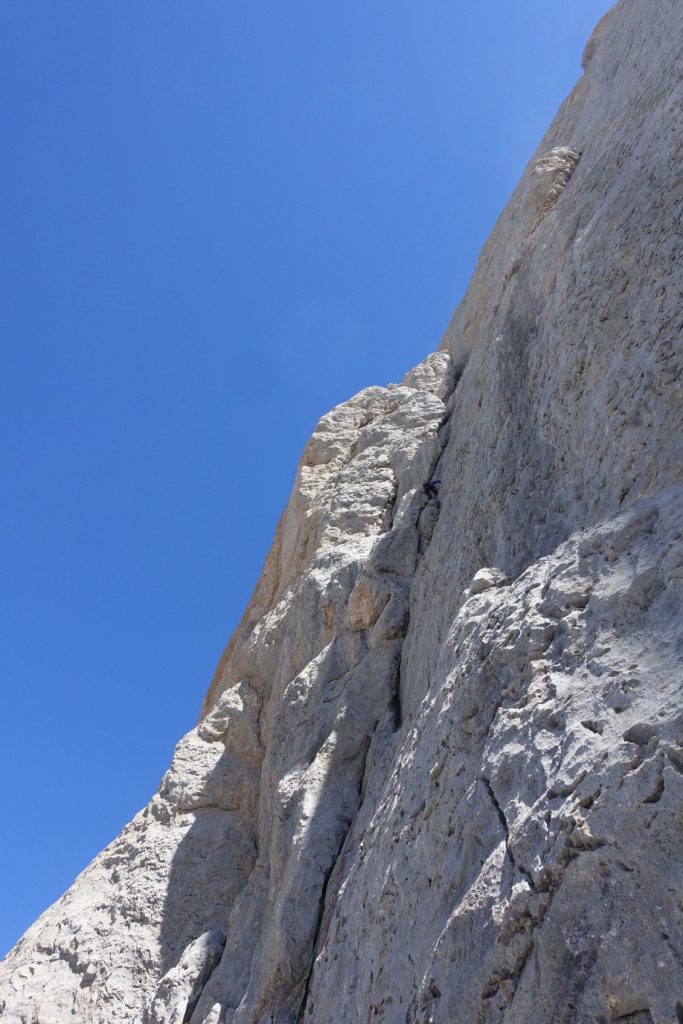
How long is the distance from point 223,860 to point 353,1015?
5.20 m

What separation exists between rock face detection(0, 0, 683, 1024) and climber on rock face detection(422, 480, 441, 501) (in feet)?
0.69

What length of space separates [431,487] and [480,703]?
5.59m

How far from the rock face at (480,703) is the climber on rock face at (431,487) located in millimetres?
210

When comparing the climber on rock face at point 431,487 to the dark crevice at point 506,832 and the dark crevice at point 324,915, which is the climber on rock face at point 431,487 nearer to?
the dark crevice at point 324,915

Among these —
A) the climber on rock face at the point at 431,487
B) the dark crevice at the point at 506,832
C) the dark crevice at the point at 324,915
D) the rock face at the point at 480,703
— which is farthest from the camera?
the climber on rock face at the point at 431,487

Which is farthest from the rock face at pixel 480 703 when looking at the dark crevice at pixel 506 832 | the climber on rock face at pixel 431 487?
the climber on rock face at pixel 431 487

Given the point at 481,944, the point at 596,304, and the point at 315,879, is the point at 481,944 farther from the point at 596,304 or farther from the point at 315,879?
the point at 596,304

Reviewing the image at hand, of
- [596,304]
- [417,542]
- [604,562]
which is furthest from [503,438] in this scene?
[604,562]

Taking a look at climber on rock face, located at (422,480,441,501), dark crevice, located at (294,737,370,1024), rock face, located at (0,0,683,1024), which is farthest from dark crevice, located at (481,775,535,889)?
climber on rock face, located at (422,480,441,501)

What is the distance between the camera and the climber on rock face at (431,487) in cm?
1100

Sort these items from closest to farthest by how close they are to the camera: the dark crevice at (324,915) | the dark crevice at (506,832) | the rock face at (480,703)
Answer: the rock face at (480,703), the dark crevice at (506,832), the dark crevice at (324,915)

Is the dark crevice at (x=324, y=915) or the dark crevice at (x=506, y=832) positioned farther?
the dark crevice at (x=324, y=915)

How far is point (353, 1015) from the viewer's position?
5.79 metres

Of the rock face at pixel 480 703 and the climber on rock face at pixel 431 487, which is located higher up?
the climber on rock face at pixel 431 487
